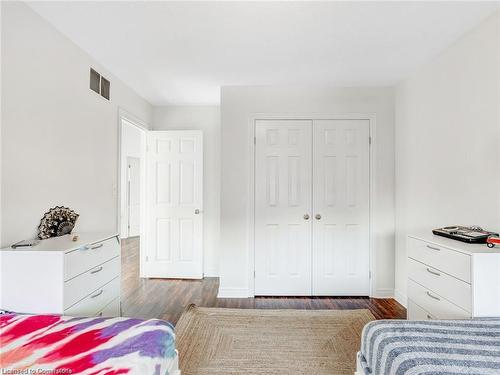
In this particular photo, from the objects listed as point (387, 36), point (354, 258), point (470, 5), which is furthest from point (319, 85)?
point (354, 258)

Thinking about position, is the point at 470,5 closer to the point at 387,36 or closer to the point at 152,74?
the point at 387,36

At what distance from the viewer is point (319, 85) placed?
3326 millimetres

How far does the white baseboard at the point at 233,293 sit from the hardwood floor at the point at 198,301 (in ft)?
0.19

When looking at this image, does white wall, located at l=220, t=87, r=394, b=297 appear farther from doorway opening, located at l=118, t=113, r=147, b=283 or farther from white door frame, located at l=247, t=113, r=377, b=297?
doorway opening, located at l=118, t=113, r=147, b=283

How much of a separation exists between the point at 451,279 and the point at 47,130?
299 centimetres

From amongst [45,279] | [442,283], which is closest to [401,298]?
[442,283]

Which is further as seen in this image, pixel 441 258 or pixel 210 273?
pixel 210 273

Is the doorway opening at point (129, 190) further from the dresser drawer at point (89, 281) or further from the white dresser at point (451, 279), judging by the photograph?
the white dresser at point (451, 279)

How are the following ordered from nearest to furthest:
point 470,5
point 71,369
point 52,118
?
point 71,369
point 470,5
point 52,118

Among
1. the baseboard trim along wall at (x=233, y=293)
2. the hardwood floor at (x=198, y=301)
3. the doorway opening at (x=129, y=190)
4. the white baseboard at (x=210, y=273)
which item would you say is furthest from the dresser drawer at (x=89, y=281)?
the doorway opening at (x=129, y=190)

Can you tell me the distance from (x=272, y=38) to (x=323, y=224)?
212 centimetres

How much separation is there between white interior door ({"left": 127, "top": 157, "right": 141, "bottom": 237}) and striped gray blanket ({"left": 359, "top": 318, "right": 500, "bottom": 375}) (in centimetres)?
658

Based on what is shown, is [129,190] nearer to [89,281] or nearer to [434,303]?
[89,281]

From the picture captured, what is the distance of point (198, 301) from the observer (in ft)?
10.5
